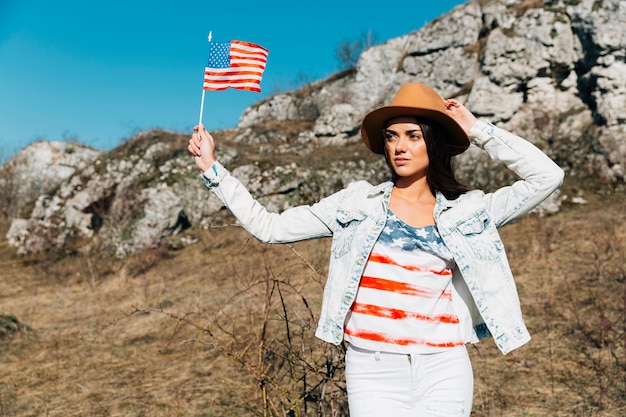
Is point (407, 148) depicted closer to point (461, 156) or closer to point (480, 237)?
point (480, 237)

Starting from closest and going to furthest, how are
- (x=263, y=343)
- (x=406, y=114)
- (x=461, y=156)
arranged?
(x=406, y=114) → (x=263, y=343) → (x=461, y=156)

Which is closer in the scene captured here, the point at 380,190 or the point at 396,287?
the point at 396,287

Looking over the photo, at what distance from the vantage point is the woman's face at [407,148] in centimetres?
221

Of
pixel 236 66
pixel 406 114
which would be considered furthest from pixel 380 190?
pixel 236 66

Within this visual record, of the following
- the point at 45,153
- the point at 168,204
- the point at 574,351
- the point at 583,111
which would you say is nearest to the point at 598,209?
the point at 583,111

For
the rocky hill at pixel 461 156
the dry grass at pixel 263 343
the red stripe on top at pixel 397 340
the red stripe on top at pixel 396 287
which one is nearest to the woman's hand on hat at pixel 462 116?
the red stripe on top at pixel 396 287

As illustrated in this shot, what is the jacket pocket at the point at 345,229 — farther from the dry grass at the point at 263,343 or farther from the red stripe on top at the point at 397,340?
the dry grass at the point at 263,343

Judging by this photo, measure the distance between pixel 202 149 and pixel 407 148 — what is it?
87 cm

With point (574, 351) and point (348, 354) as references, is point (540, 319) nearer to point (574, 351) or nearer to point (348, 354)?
point (574, 351)

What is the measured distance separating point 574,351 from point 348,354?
477cm

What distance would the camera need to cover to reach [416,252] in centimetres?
207

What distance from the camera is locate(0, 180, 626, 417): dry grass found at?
4.63 m

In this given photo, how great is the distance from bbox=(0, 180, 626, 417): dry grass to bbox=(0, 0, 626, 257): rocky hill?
108 inches

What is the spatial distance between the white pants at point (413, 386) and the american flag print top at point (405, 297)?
0.14 ft
